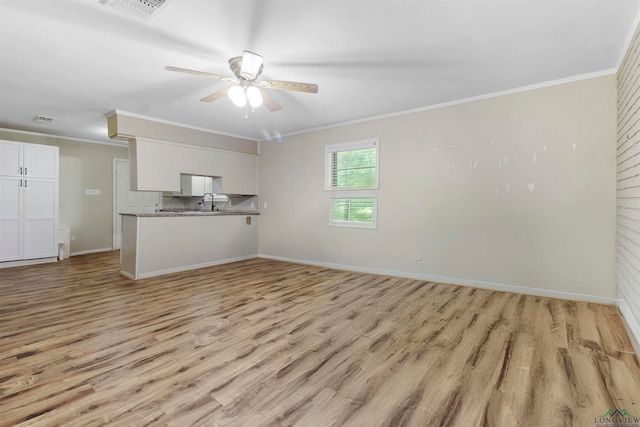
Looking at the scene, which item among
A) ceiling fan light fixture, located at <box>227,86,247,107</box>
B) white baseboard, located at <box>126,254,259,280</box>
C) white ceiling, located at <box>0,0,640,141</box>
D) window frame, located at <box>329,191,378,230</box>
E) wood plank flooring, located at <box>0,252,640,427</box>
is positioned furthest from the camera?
window frame, located at <box>329,191,378,230</box>

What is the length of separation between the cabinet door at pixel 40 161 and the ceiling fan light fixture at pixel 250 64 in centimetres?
546

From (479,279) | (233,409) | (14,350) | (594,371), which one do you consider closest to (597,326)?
(594,371)

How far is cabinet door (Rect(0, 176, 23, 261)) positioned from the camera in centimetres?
517

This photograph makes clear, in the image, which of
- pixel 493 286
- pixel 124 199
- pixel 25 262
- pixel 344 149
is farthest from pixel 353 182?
pixel 25 262

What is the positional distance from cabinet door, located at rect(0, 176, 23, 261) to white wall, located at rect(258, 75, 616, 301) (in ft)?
18.6

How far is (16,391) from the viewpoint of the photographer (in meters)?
1.79

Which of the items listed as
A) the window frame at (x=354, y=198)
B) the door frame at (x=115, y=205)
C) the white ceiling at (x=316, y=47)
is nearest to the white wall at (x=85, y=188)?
the door frame at (x=115, y=205)

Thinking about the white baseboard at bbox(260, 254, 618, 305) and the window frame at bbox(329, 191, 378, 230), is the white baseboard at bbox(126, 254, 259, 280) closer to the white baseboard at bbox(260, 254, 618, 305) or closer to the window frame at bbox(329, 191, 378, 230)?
the white baseboard at bbox(260, 254, 618, 305)

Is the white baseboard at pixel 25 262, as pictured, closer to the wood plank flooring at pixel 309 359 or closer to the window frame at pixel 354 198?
the wood plank flooring at pixel 309 359

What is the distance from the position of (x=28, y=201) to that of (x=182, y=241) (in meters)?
3.12

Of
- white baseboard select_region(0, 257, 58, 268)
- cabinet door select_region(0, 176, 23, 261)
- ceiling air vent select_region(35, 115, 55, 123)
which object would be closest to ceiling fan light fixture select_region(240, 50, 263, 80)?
ceiling air vent select_region(35, 115, 55, 123)

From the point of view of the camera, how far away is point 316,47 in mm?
2689

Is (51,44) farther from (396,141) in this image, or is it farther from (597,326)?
(597,326)

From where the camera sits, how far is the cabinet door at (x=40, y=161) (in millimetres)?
5398
